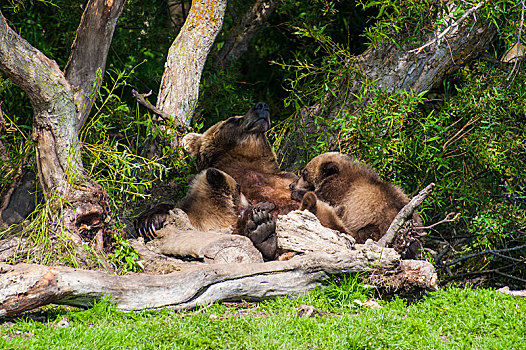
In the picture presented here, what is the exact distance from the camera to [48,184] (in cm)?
462

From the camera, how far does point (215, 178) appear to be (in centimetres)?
580

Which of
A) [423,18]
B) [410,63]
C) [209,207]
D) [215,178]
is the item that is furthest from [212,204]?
[423,18]

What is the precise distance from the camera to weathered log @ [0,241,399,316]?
3486mm

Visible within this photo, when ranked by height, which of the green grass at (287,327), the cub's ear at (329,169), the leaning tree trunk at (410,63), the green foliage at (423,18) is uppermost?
the green foliage at (423,18)

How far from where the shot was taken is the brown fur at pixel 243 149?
6512 millimetres

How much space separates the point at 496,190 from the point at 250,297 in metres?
3.81

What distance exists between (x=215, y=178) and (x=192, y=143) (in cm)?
95

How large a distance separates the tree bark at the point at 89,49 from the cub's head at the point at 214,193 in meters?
1.38

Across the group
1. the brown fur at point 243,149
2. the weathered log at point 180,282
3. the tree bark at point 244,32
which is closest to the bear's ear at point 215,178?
the brown fur at point 243,149

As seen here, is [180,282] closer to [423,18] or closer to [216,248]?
[216,248]

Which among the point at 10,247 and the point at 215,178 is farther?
the point at 215,178

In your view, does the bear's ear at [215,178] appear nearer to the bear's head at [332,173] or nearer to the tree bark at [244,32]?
the bear's head at [332,173]

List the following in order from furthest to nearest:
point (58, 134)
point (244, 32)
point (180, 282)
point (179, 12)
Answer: point (179, 12)
point (244, 32)
point (58, 134)
point (180, 282)

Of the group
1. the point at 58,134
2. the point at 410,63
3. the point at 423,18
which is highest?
the point at 423,18
